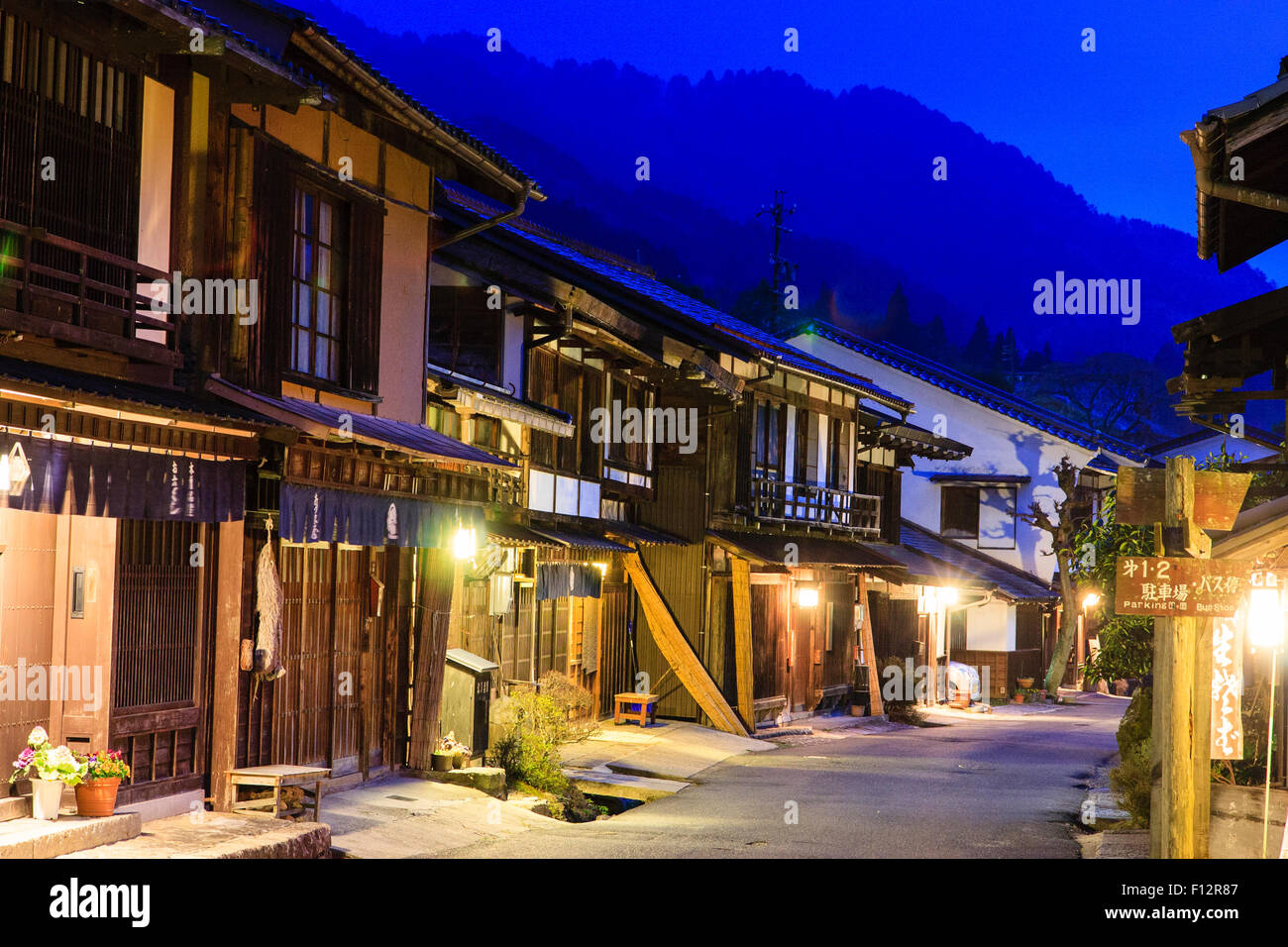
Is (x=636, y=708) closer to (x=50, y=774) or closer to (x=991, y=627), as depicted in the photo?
(x=50, y=774)

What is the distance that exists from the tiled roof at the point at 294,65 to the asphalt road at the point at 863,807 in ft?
26.7

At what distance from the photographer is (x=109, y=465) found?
10.7 metres

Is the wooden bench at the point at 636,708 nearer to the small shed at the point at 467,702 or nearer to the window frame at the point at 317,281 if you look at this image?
the small shed at the point at 467,702

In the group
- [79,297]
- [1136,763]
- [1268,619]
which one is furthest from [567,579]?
[79,297]

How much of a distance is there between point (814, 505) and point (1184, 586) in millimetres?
23172

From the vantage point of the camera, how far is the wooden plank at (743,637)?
29062 millimetres

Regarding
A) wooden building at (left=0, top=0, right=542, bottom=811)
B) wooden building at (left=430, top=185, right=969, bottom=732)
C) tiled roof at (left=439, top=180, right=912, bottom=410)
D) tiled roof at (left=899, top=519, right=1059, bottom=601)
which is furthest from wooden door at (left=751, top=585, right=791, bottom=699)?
wooden building at (left=0, top=0, right=542, bottom=811)

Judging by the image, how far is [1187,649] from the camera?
443 inches

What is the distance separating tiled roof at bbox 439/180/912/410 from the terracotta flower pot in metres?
14.7

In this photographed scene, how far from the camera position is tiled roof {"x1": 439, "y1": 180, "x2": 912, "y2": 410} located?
26.4 m

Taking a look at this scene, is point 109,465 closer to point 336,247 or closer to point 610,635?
point 336,247

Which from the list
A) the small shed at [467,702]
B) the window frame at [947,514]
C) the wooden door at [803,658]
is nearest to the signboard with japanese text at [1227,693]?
the small shed at [467,702]

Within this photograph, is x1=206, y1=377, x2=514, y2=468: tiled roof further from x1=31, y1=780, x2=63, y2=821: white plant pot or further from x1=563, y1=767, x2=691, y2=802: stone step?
x1=563, y1=767, x2=691, y2=802: stone step

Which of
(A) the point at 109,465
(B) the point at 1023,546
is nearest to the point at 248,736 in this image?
(A) the point at 109,465
